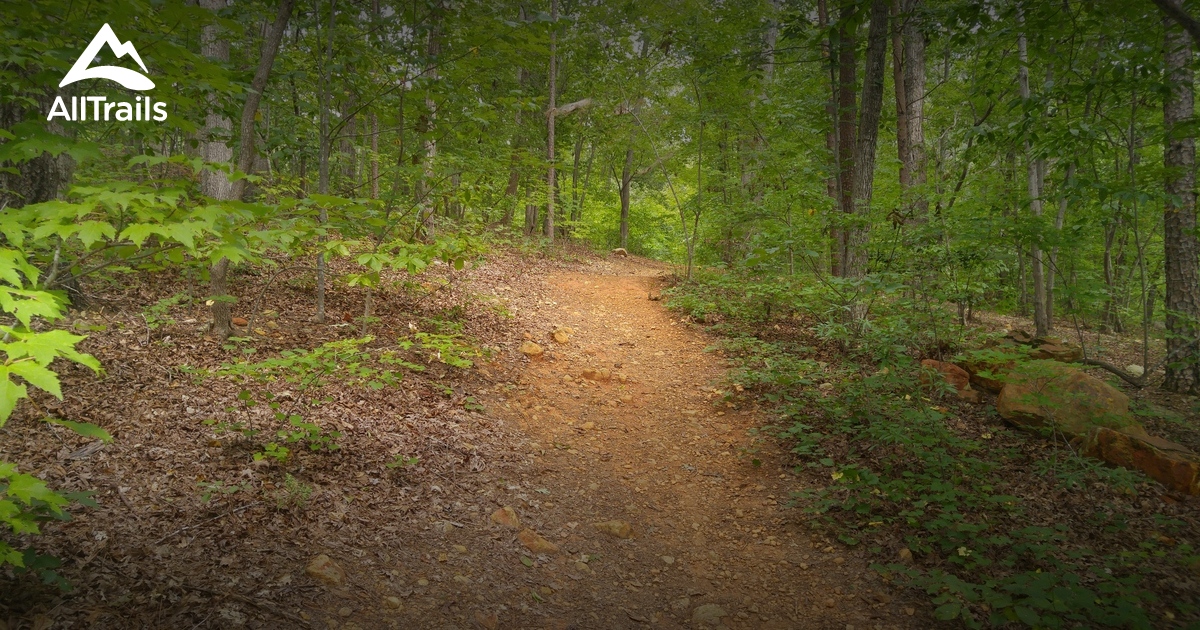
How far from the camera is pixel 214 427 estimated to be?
13.9 feet

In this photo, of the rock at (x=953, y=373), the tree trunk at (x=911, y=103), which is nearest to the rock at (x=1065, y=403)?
the rock at (x=953, y=373)

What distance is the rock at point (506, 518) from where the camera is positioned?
406 centimetres

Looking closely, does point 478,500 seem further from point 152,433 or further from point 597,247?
point 597,247

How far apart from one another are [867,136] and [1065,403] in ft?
12.9

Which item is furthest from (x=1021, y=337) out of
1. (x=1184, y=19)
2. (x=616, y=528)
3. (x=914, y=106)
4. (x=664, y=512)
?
(x=616, y=528)

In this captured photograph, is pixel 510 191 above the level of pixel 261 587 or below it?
above

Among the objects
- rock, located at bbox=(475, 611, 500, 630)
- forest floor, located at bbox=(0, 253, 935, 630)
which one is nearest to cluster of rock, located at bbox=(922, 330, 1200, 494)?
forest floor, located at bbox=(0, 253, 935, 630)

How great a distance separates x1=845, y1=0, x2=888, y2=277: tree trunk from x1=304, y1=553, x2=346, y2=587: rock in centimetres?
633

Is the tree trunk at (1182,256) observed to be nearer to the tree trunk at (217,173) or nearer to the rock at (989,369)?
the rock at (989,369)

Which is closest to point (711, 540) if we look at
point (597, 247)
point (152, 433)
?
point (152, 433)

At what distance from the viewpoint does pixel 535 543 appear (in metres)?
3.92

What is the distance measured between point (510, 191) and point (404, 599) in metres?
16.3

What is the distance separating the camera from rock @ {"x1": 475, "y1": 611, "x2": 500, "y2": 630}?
10.2 feet

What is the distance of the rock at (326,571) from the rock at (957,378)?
256 inches
